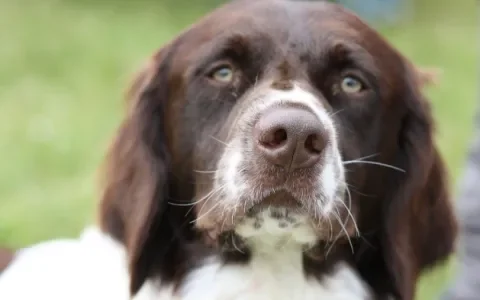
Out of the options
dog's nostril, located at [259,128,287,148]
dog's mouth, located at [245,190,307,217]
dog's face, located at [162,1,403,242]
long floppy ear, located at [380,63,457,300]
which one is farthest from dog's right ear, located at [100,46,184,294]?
long floppy ear, located at [380,63,457,300]

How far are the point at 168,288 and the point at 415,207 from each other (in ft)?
3.16

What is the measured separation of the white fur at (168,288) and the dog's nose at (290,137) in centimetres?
→ 46

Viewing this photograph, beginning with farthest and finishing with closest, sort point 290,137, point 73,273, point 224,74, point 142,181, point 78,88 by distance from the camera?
1. point 78,88
2. point 73,273
3. point 142,181
4. point 224,74
5. point 290,137

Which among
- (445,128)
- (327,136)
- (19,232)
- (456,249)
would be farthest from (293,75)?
(445,128)

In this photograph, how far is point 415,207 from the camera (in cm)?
291

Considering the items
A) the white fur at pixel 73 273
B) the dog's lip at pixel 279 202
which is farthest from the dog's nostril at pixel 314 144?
the white fur at pixel 73 273

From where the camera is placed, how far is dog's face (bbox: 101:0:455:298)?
7.96 ft

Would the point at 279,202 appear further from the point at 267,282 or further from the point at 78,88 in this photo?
the point at 78,88

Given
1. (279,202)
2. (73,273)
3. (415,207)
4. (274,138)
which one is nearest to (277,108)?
(274,138)

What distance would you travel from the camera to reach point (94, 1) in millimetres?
11703

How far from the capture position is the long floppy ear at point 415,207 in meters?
2.84

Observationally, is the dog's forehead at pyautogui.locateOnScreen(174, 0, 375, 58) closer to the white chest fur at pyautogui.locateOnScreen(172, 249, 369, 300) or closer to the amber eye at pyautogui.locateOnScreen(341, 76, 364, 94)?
the amber eye at pyautogui.locateOnScreen(341, 76, 364, 94)

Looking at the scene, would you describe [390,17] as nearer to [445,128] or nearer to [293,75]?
[445,128]

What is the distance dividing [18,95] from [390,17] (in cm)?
665
